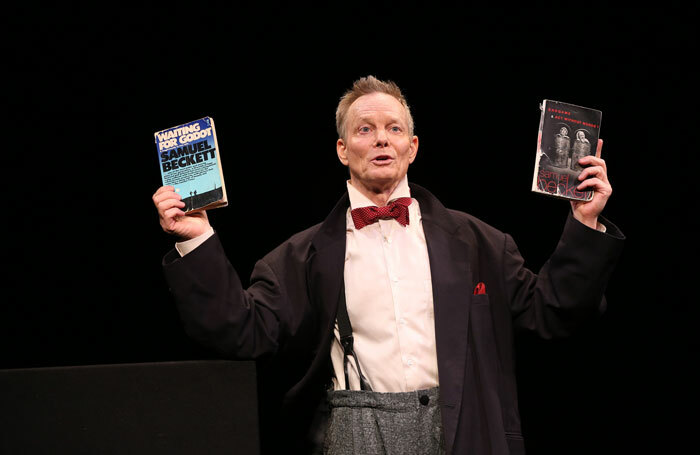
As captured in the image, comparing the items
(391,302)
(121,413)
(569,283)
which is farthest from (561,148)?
(121,413)

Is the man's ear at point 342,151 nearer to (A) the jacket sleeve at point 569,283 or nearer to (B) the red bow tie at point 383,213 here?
(B) the red bow tie at point 383,213

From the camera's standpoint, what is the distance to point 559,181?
1.97 metres

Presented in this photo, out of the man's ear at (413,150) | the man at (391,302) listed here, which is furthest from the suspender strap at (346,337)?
the man's ear at (413,150)

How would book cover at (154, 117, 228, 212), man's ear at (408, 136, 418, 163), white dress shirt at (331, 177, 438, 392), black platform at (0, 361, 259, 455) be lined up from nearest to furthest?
1. black platform at (0, 361, 259, 455)
2. book cover at (154, 117, 228, 212)
3. white dress shirt at (331, 177, 438, 392)
4. man's ear at (408, 136, 418, 163)

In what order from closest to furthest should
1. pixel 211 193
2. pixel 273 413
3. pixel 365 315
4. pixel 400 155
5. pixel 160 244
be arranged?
pixel 211 193
pixel 365 315
pixel 400 155
pixel 273 413
pixel 160 244

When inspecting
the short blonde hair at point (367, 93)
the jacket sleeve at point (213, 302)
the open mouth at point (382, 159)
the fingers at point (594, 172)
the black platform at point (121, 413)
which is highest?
the short blonde hair at point (367, 93)

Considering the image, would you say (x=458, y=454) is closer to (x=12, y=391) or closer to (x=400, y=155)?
(x=400, y=155)

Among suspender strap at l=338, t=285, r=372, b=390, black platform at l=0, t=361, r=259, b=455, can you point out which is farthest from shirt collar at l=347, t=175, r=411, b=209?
black platform at l=0, t=361, r=259, b=455

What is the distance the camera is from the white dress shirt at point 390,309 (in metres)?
2.04

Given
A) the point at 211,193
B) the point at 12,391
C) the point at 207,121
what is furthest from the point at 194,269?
the point at 12,391

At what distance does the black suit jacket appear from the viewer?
194 centimetres

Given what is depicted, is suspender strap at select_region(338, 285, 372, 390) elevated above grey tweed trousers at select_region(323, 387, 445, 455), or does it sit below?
above

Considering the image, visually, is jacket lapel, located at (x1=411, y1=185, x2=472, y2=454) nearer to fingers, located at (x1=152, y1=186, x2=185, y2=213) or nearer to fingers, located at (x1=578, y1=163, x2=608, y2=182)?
fingers, located at (x1=578, y1=163, x2=608, y2=182)

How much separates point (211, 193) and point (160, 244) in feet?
3.09
